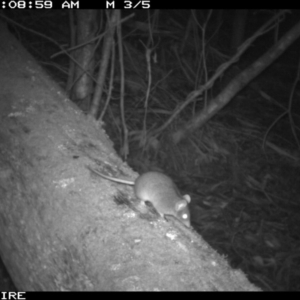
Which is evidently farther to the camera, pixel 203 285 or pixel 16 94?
pixel 16 94

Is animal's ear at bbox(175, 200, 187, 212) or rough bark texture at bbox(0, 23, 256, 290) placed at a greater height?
rough bark texture at bbox(0, 23, 256, 290)

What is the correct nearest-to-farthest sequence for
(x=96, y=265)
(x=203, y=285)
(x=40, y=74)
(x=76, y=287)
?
1. (x=203, y=285)
2. (x=96, y=265)
3. (x=76, y=287)
4. (x=40, y=74)

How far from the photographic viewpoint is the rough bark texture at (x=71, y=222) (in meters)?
1.51

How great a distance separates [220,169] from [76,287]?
11.4ft

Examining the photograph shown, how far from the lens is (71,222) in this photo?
1.79 m

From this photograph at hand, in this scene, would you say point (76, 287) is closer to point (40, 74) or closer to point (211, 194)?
point (40, 74)

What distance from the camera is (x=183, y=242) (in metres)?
1.71

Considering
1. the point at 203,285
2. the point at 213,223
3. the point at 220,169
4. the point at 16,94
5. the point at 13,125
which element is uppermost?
the point at 16,94

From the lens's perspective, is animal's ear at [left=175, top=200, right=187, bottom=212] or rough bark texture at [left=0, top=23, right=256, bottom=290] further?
animal's ear at [left=175, top=200, right=187, bottom=212]

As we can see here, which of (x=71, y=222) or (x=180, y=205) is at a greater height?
(x=71, y=222)

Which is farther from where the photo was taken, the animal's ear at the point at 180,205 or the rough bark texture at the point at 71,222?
the animal's ear at the point at 180,205

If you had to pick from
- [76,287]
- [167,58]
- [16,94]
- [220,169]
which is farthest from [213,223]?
[167,58]

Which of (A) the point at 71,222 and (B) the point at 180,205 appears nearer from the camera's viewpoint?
(A) the point at 71,222

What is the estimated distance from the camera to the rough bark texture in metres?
1.51
